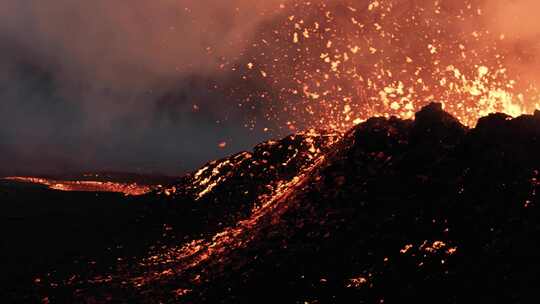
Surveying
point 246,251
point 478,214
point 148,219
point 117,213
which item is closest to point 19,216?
point 117,213

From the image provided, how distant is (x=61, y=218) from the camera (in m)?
82.0

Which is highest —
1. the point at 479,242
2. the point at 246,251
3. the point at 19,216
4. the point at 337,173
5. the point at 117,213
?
the point at 19,216

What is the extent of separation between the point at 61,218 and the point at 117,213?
32.9 ft

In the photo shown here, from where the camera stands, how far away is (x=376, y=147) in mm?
37438

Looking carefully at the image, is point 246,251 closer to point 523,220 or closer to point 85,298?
point 85,298

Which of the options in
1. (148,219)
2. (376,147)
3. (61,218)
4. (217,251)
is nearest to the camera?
(376,147)

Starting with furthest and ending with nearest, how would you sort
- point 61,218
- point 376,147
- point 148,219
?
point 61,218 → point 148,219 → point 376,147

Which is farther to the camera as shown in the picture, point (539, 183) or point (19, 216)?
point (19, 216)

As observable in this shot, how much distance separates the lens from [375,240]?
2878cm

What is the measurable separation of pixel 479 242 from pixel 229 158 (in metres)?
54.8

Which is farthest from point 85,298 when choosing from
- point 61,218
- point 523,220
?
point 61,218

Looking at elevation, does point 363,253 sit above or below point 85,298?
below

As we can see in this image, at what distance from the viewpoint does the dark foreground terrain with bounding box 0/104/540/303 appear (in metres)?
24.5

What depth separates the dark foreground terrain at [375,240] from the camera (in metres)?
24.5
